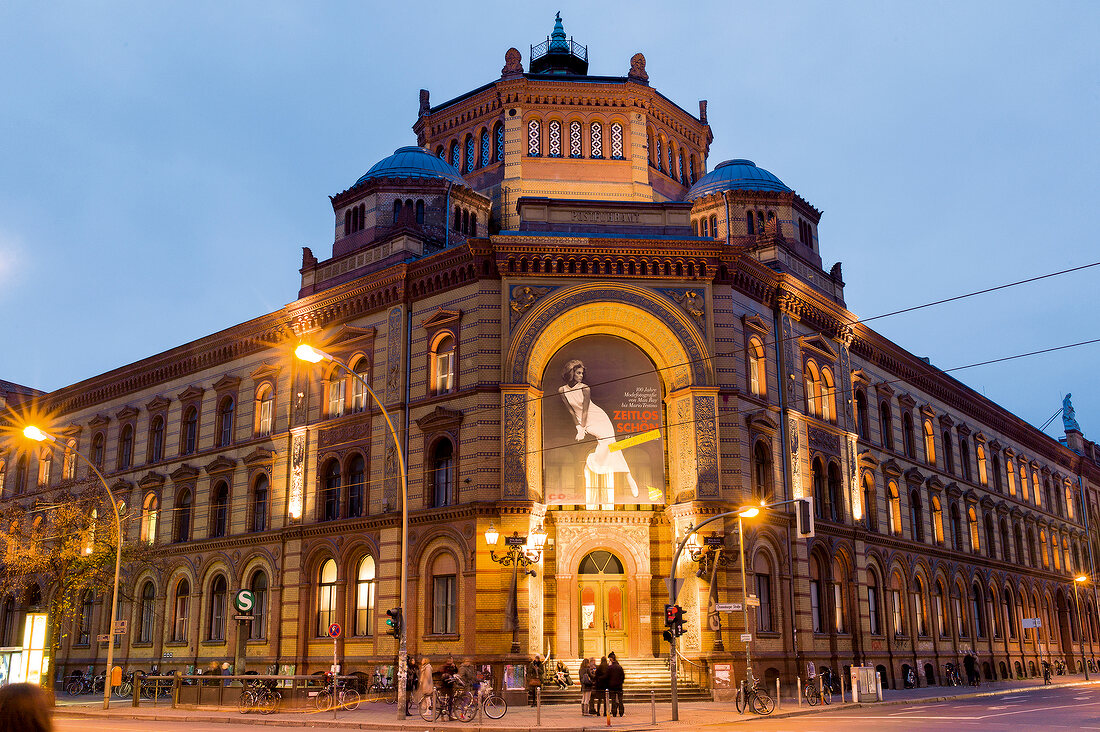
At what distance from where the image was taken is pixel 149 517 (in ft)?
163

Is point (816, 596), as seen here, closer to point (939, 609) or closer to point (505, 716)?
point (939, 609)

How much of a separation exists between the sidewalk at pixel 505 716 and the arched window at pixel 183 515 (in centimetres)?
1142

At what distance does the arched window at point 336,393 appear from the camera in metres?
42.5

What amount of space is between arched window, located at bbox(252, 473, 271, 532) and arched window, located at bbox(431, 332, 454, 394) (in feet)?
33.6

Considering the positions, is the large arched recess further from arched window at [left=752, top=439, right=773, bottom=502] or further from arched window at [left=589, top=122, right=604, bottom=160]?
arched window at [left=589, top=122, right=604, bottom=160]

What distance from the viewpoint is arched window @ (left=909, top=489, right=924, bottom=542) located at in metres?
49.8

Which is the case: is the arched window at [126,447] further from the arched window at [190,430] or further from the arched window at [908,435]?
the arched window at [908,435]

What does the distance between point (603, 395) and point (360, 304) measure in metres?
11.4

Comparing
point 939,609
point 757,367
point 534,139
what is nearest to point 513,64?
point 534,139

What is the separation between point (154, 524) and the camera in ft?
161

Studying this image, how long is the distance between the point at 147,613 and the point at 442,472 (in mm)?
19516

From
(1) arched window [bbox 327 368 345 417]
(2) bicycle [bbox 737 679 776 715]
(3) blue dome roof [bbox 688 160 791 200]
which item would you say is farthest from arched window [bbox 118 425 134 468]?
(2) bicycle [bbox 737 679 776 715]

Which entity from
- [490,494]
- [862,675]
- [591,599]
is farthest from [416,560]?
[862,675]

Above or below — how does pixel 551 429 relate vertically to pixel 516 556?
above
